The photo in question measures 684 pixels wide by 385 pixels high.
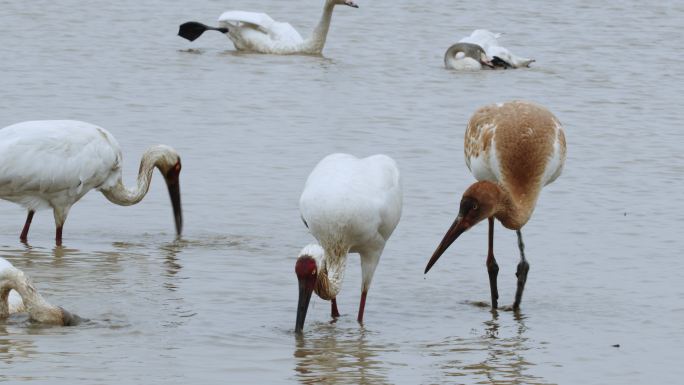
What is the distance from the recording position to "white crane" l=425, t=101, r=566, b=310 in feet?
28.0

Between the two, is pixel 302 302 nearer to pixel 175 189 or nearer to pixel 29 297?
pixel 29 297

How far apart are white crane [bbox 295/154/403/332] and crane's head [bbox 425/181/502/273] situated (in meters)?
0.31

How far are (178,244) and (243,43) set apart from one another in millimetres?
9681

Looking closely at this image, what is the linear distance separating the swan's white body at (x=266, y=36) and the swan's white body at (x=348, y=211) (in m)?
11.0

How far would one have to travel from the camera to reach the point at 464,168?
12422 mm

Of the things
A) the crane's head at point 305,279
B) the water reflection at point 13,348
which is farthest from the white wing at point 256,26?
the water reflection at point 13,348

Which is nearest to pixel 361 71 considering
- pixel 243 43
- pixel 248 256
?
pixel 243 43

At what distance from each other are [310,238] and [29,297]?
3.06 meters

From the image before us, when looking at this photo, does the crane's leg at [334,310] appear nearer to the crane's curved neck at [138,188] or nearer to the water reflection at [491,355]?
the water reflection at [491,355]

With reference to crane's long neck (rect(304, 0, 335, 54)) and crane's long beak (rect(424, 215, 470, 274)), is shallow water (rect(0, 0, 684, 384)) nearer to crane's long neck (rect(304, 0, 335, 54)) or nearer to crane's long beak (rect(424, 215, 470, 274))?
crane's long neck (rect(304, 0, 335, 54))

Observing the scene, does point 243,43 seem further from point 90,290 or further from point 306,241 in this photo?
point 90,290

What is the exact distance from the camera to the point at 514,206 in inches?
336

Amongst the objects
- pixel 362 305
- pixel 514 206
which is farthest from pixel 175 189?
pixel 514 206

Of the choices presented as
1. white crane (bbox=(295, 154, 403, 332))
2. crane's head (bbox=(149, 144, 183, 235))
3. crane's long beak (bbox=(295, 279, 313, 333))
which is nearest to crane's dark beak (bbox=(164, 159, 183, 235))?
crane's head (bbox=(149, 144, 183, 235))
